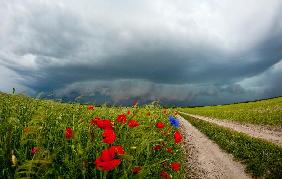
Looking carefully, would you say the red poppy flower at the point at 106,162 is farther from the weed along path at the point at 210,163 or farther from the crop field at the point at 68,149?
the weed along path at the point at 210,163

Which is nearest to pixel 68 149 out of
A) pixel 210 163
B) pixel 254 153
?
pixel 210 163

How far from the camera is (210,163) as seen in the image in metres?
17.1

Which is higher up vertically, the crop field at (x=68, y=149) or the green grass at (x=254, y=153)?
the crop field at (x=68, y=149)

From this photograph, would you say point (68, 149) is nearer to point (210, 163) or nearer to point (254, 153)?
point (210, 163)

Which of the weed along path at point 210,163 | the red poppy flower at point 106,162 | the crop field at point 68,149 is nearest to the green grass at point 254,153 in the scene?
the weed along path at point 210,163

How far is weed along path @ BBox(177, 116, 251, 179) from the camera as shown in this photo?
49.1ft

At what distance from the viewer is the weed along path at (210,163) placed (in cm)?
1497

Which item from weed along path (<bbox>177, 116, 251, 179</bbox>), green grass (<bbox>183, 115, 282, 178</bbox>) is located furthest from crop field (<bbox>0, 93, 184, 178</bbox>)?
green grass (<bbox>183, 115, 282, 178</bbox>)

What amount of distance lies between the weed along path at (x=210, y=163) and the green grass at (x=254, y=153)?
0.47 meters

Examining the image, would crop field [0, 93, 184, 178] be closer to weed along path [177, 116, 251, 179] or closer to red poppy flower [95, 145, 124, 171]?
red poppy flower [95, 145, 124, 171]

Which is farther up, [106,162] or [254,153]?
[106,162]

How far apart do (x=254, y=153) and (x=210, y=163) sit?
9.09 ft

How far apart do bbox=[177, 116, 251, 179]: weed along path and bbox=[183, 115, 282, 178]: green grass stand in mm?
469

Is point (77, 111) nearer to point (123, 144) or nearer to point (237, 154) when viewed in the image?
point (123, 144)
